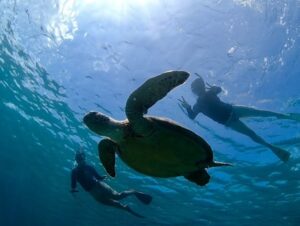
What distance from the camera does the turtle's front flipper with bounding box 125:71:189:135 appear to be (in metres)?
4.03

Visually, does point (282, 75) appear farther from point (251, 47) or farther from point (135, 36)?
point (135, 36)

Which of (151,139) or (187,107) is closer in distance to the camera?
(151,139)

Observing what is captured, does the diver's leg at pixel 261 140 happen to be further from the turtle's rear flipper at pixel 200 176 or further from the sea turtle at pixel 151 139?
the sea turtle at pixel 151 139

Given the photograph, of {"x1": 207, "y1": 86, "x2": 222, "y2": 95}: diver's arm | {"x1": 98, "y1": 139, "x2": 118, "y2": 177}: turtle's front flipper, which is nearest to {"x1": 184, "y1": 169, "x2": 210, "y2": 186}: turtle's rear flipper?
{"x1": 98, "y1": 139, "x2": 118, "y2": 177}: turtle's front flipper

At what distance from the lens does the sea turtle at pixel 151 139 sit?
4247 mm

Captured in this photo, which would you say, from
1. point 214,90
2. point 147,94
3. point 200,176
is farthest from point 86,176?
point 147,94

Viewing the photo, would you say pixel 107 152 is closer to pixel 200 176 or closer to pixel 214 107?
pixel 200 176

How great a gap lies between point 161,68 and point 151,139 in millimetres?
7992

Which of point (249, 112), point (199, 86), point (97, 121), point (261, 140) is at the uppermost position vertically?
point (249, 112)

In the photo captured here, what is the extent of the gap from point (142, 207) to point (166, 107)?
21.1 metres

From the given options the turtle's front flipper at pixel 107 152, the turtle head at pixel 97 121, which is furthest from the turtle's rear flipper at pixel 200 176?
the turtle head at pixel 97 121

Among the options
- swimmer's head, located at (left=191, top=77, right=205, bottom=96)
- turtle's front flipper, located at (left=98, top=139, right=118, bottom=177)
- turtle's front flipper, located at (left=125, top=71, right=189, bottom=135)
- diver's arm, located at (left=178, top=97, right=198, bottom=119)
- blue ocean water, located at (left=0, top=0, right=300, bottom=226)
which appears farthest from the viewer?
swimmer's head, located at (left=191, top=77, right=205, bottom=96)

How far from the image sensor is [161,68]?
12594 millimetres

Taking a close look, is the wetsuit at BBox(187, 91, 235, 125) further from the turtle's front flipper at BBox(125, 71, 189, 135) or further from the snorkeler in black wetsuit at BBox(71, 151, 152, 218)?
the turtle's front flipper at BBox(125, 71, 189, 135)
